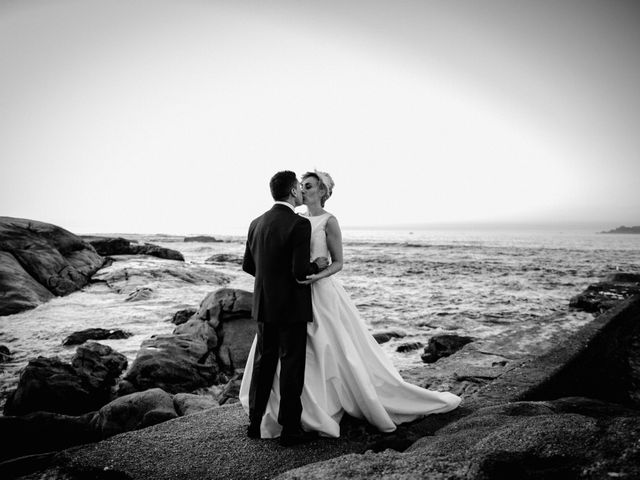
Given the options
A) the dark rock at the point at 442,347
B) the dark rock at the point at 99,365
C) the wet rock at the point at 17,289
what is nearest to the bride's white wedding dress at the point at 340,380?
the dark rock at the point at 99,365

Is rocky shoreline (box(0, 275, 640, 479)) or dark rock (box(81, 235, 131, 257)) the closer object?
rocky shoreline (box(0, 275, 640, 479))

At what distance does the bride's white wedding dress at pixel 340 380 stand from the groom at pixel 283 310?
4.6 inches

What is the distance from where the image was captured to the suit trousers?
2.98 m

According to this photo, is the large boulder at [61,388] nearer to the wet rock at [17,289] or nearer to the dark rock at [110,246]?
the wet rock at [17,289]

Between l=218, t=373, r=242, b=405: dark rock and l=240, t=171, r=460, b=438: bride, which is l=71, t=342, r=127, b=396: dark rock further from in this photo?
l=240, t=171, r=460, b=438: bride

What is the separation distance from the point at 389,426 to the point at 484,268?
22.0m

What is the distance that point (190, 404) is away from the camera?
4.31m

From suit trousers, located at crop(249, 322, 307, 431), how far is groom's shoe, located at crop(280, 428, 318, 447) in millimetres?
34

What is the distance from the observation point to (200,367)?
5965 millimetres

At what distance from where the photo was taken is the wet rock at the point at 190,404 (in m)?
4.23

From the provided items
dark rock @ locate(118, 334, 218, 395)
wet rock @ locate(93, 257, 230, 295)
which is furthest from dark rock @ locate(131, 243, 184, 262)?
dark rock @ locate(118, 334, 218, 395)

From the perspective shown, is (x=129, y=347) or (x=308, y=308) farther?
(x=129, y=347)

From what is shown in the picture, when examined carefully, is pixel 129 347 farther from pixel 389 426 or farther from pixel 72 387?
pixel 389 426

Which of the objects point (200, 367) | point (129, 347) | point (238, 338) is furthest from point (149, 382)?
point (129, 347)
